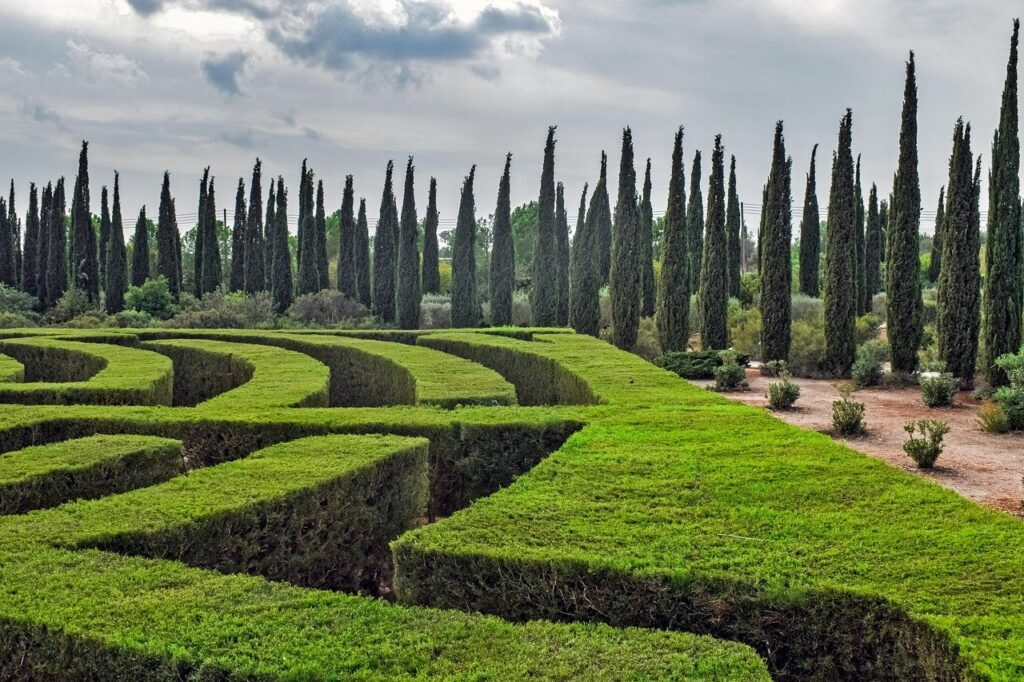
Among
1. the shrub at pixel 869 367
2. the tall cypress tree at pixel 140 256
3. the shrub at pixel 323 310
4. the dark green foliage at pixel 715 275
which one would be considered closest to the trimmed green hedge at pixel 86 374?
the shrub at pixel 869 367

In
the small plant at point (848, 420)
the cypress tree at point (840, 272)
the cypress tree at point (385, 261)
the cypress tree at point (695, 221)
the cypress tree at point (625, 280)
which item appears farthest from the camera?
the cypress tree at point (385, 261)

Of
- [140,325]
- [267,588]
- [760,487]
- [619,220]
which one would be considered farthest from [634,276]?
[267,588]

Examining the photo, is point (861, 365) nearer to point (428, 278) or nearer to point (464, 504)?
point (464, 504)

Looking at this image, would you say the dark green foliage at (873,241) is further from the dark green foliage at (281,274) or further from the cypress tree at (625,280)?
the dark green foliage at (281,274)

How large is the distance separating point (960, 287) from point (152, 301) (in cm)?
2794

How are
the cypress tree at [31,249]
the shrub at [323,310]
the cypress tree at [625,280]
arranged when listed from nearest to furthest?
the cypress tree at [625,280] → the shrub at [323,310] → the cypress tree at [31,249]

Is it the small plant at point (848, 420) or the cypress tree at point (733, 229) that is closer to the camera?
the small plant at point (848, 420)

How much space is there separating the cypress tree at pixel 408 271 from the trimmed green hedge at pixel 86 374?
19.2m

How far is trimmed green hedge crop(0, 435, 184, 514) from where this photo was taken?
6.23 metres

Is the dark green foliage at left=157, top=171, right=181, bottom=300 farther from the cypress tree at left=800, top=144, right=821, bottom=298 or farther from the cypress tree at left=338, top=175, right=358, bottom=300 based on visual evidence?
the cypress tree at left=800, top=144, right=821, bottom=298

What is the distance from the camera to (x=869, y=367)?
21.1m

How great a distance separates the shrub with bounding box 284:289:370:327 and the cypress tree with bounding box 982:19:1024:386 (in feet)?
71.1

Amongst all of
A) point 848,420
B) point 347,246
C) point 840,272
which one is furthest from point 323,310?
point 848,420

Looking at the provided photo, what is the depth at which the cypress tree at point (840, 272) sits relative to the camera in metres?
23.8
